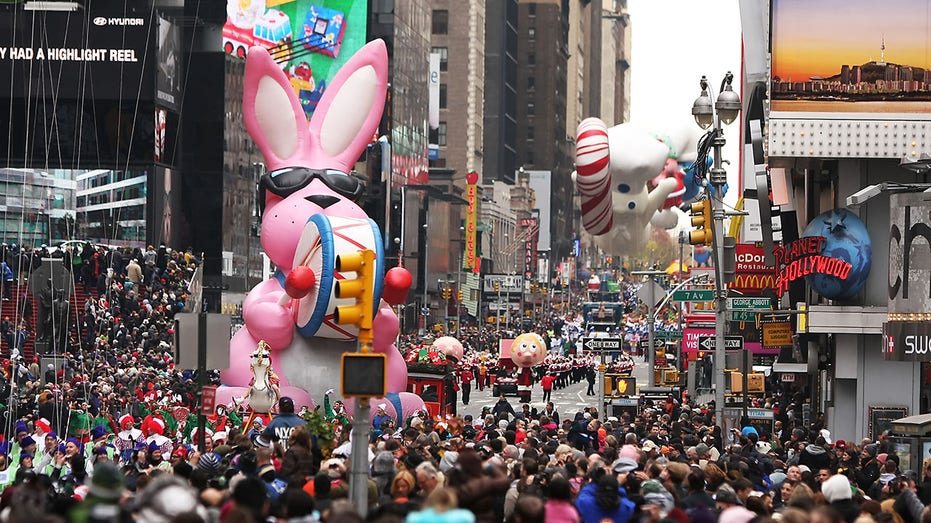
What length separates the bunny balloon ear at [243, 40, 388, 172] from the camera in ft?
108

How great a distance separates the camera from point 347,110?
111 feet

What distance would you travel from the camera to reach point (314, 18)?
292ft

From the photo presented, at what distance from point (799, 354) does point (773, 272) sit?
4.47 meters

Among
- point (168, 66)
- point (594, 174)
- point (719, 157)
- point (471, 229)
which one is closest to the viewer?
point (719, 157)

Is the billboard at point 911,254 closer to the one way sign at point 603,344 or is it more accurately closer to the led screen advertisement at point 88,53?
the one way sign at point 603,344

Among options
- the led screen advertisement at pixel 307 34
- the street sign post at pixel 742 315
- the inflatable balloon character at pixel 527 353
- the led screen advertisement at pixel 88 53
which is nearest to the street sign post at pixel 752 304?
the street sign post at pixel 742 315

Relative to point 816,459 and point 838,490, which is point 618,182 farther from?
point 838,490

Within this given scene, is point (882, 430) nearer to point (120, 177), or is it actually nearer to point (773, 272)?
point (773, 272)

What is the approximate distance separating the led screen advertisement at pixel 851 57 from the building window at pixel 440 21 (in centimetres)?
12097

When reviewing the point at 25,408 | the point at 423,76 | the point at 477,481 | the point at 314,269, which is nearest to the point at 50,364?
the point at 25,408

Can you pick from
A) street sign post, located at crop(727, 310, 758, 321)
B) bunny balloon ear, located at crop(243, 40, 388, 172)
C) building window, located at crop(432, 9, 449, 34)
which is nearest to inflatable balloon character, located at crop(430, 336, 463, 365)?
street sign post, located at crop(727, 310, 758, 321)

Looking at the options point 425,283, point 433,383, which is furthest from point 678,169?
point 425,283

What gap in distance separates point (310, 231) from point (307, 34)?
5908 cm

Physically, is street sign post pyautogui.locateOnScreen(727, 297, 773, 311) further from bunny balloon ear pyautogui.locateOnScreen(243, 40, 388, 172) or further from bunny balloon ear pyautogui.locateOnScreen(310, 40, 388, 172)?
bunny balloon ear pyautogui.locateOnScreen(243, 40, 388, 172)
